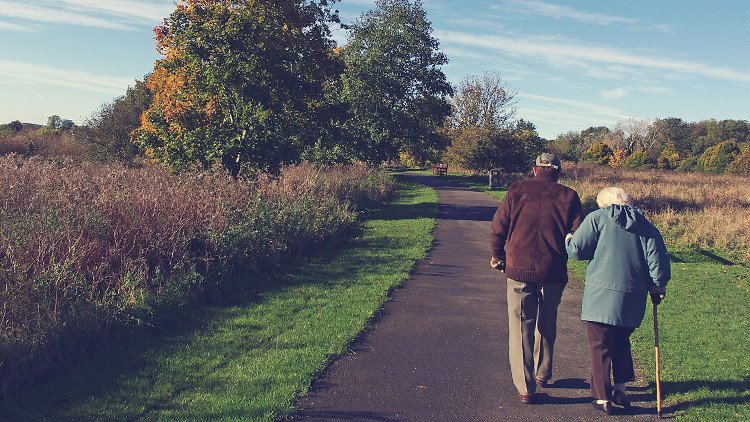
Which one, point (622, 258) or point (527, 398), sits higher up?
point (622, 258)

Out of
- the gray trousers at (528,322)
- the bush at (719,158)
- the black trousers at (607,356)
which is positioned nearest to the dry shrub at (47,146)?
the gray trousers at (528,322)

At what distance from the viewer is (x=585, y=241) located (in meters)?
4.75

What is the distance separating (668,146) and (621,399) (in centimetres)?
7059

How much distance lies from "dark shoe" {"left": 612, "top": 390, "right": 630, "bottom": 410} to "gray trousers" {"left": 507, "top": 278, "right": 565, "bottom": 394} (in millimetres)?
674

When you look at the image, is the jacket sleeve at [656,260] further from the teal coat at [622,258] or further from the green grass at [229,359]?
the green grass at [229,359]

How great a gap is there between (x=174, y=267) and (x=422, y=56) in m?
30.4

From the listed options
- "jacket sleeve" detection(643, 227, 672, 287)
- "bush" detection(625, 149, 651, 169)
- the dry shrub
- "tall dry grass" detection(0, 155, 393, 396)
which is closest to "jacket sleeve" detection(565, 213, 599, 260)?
"jacket sleeve" detection(643, 227, 672, 287)

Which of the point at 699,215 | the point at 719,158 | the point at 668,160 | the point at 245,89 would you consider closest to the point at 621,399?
the point at 245,89

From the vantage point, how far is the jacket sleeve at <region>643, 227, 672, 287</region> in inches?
183

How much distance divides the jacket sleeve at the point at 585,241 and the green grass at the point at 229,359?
265cm

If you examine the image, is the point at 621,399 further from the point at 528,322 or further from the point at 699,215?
the point at 699,215

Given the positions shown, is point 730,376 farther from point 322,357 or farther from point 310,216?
point 310,216

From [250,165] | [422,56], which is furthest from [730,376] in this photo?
[422,56]

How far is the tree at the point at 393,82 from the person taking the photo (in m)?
33.1
